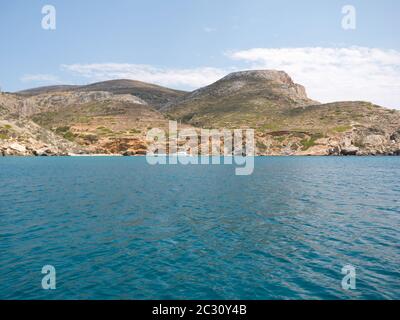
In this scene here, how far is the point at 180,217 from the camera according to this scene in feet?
126

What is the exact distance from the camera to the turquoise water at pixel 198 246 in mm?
19047

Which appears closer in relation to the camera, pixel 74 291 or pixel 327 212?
pixel 74 291

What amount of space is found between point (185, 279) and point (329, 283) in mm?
9236

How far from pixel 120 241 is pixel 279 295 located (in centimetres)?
1594

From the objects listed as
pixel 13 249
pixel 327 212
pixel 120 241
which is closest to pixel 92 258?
pixel 120 241

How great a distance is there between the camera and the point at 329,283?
64.7ft

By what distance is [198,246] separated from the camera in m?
27.3

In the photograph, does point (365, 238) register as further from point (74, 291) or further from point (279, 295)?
point (74, 291)

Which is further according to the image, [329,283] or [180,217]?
[180,217]

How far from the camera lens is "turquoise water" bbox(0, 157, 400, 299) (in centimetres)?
1905
